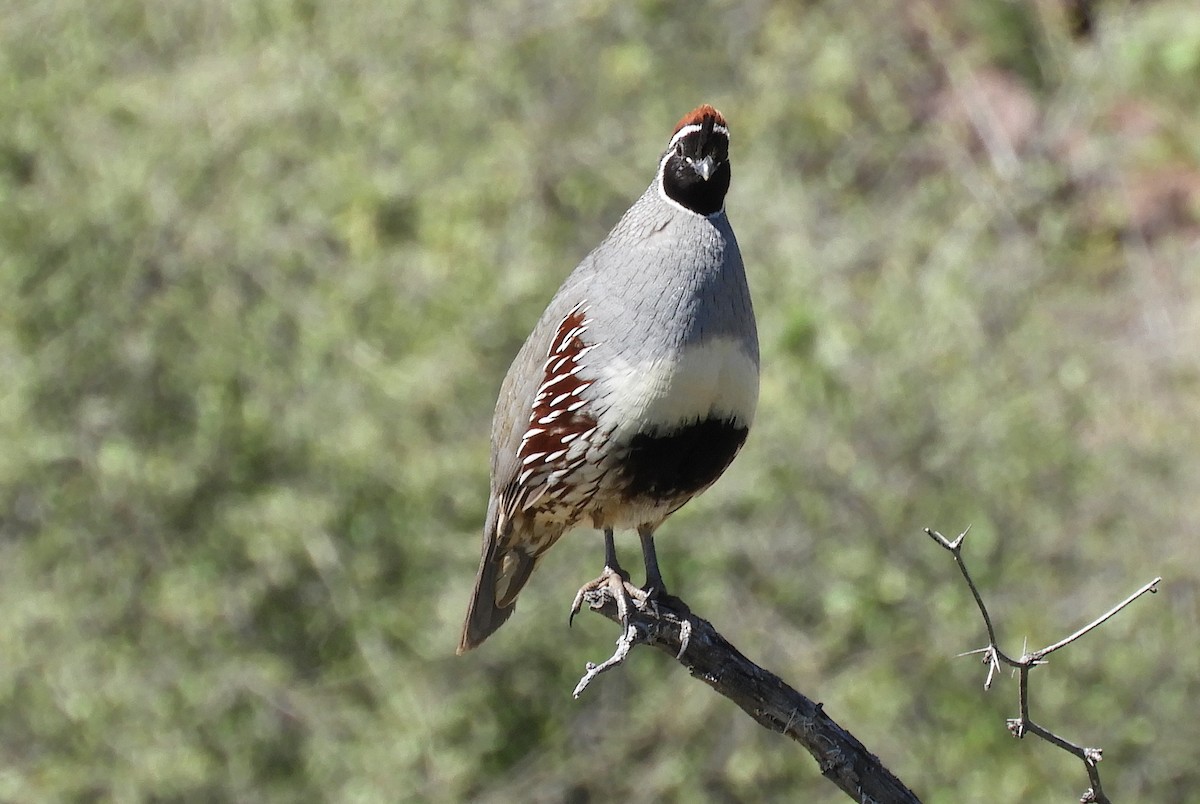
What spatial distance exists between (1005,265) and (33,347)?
3.95 m

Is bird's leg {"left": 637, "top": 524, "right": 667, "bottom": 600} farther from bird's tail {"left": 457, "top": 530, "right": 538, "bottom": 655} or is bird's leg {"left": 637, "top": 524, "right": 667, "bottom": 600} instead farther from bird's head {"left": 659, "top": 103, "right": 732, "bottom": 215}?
bird's head {"left": 659, "top": 103, "right": 732, "bottom": 215}

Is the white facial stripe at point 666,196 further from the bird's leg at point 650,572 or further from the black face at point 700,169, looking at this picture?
the bird's leg at point 650,572

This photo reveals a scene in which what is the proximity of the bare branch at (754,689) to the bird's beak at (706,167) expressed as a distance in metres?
1.03

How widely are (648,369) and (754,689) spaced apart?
766 mm

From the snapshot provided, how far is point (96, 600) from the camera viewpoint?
6.58 metres

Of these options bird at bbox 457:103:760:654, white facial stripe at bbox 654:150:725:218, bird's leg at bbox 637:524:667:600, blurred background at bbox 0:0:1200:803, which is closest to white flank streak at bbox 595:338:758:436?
bird at bbox 457:103:760:654

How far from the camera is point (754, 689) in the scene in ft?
11.9

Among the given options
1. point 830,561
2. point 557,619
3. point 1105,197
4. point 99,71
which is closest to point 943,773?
point 830,561

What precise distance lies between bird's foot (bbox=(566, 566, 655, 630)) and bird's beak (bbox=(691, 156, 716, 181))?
1.00 m

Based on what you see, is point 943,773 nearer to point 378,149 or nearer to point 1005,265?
point 1005,265

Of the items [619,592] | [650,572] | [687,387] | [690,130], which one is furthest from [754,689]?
[690,130]

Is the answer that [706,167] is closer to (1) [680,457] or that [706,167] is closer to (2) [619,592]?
(1) [680,457]

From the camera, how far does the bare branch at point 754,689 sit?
3.35 metres

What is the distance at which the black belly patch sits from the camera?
392 centimetres
